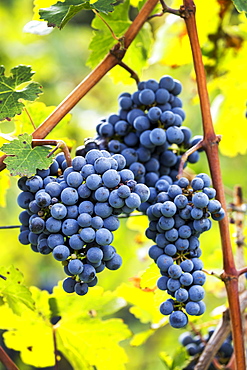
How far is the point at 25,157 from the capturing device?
32.4 inches

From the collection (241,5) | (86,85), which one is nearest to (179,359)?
(86,85)

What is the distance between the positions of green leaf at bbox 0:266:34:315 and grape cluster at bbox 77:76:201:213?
11.6 inches

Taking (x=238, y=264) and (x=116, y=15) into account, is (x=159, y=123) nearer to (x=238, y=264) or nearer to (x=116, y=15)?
(x=116, y=15)

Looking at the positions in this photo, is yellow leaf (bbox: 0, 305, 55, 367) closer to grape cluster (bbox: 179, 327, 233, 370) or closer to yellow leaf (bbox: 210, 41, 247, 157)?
grape cluster (bbox: 179, 327, 233, 370)

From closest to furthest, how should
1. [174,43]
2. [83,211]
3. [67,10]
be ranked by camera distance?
[83,211] → [67,10] → [174,43]

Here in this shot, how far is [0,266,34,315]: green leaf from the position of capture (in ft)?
3.19

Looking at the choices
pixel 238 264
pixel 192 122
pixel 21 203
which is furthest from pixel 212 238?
pixel 21 203

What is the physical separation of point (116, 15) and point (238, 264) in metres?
0.78

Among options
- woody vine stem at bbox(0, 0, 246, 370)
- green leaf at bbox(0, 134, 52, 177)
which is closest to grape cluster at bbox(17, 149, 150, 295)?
green leaf at bbox(0, 134, 52, 177)

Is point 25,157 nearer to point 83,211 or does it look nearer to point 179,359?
point 83,211

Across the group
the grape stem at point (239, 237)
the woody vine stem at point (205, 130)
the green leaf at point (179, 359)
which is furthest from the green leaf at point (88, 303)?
the woody vine stem at point (205, 130)

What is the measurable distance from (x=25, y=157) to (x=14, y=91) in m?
0.18

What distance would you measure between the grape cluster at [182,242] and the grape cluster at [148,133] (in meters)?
0.11

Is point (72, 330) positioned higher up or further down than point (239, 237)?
further down
